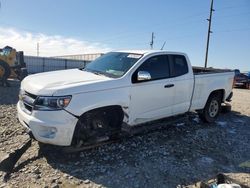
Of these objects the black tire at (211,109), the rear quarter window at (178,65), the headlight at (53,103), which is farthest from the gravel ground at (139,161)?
the rear quarter window at (178,65)

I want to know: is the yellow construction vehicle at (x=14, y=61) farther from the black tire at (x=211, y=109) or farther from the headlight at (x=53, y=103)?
the headlight at (x=53, y=103)

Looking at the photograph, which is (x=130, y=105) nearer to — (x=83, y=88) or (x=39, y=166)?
(x=83, y=88)

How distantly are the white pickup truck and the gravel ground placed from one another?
0.45 metres

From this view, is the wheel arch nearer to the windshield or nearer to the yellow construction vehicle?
the windshield

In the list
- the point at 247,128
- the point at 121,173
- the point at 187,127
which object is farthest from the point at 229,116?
the point at 121,173

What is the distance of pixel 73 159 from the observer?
5082 mm

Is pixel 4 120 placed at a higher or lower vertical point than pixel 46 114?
lower

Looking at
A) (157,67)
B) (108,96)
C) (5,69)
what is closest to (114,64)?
(157,67)

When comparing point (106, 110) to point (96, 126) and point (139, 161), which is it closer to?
point (96, 126)

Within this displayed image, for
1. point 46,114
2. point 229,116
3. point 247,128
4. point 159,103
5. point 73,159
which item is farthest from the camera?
point 229,116

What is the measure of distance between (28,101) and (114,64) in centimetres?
196

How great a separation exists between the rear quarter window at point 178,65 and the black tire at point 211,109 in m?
1.58

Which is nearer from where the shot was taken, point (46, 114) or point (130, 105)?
point (46, 114)

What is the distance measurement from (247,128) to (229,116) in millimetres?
1336
